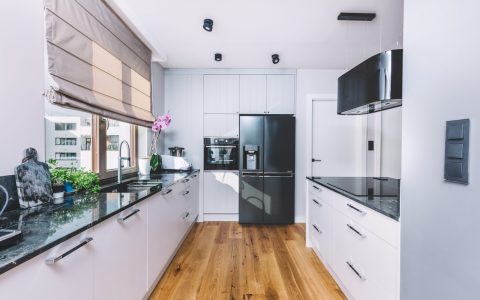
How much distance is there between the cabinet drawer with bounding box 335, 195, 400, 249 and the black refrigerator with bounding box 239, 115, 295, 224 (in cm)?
191

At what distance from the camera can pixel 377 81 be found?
1.56 m

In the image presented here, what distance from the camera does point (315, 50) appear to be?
341 cm

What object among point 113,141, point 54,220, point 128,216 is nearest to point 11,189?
point 54,220

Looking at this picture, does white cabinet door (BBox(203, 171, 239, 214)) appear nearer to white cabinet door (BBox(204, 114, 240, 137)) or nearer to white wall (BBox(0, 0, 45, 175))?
white cabinet door (BBox(204, 114, 240, 137))

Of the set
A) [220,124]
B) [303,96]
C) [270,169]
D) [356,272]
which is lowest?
[356,272]

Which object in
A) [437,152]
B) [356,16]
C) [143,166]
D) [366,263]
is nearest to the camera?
[437,152]

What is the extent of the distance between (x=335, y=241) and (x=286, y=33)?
2204 millimetres

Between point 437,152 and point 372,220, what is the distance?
0.97 metres

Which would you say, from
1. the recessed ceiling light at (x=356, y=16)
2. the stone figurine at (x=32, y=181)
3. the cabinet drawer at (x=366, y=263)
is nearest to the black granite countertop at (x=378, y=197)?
the cabinet drawer at (x=366, y=263)

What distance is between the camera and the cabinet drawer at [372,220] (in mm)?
1357

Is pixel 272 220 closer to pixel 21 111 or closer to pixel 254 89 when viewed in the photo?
pixel 254 89

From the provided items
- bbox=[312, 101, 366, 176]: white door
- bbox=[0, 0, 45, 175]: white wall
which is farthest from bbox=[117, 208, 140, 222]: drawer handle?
bbox=[312, 101, 366, 176]: white door

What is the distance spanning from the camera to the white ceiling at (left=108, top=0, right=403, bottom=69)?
7.67 feet

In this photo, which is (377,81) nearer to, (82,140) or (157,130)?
(82,140)
